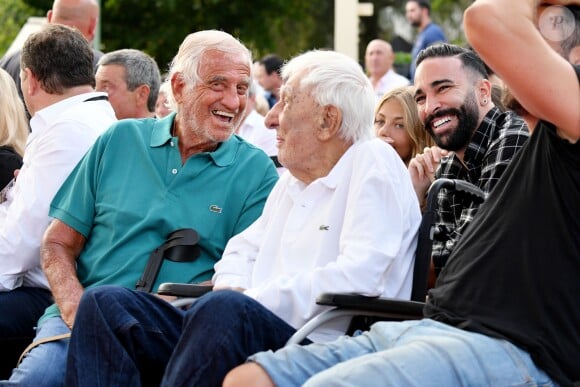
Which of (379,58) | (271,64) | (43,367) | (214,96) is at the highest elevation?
(379,58)

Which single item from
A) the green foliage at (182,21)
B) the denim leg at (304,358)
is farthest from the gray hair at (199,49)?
the green foliage at (182,21)

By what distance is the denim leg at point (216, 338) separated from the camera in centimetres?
365

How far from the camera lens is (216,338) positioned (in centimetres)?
366

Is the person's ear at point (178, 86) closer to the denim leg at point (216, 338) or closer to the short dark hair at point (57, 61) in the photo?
the short dark hair at point (57, 61)

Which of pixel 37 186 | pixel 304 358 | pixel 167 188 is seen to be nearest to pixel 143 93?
pixel 37 186

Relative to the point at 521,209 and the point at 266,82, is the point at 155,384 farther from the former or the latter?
the point at 266,82

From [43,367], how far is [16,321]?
2.43 feet

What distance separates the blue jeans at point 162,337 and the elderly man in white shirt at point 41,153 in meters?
1.18

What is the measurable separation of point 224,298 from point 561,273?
3.70ft

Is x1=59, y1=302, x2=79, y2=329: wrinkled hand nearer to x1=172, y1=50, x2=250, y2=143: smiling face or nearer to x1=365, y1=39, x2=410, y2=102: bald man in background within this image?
x1=172, y1=50, x2=250, y2=143: smiling face

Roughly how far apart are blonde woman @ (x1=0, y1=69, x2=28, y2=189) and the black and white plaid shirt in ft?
7.30

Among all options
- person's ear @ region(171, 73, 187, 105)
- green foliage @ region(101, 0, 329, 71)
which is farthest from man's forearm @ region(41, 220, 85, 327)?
green foliage @ region(101, 0, 329, 71)

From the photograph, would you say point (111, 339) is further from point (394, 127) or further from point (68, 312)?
point (394, 127)

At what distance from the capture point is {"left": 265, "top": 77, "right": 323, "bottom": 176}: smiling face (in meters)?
4.28
